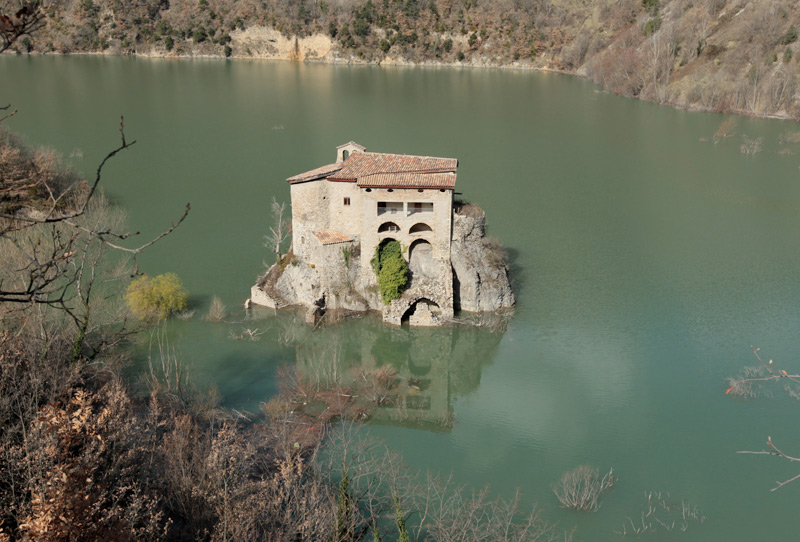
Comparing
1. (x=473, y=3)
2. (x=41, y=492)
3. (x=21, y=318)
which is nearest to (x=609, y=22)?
(x=473, y=3)

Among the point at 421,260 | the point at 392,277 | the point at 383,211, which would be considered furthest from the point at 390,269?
the point at 383,211

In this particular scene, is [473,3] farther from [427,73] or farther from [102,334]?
[102,334]

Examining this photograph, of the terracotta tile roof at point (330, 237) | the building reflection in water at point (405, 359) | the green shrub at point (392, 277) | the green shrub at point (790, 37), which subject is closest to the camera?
the building reflection in water at point (405, 359)

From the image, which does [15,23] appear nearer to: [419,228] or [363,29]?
[419,228]

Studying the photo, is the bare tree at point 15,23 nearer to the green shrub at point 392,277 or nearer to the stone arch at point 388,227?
the green shrub at point 392,277

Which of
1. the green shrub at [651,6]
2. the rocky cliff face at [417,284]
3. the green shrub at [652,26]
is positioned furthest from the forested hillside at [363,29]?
the rocky cliff face at [417,284]
